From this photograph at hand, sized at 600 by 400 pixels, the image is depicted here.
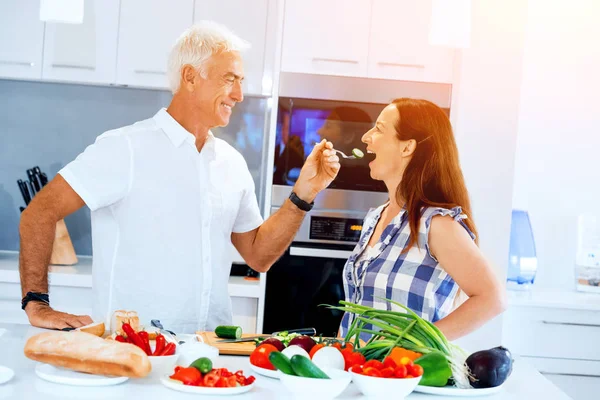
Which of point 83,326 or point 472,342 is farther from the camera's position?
point 472,342

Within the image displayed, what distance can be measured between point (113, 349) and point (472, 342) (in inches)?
87.9

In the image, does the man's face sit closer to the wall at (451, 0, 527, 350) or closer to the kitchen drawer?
the wall at (451, 0, 527, 350)

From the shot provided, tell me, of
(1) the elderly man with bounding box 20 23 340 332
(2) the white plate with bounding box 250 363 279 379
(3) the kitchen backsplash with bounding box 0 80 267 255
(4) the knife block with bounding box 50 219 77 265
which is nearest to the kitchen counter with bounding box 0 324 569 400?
(2) the white plate with bounding box 250 363 279 379

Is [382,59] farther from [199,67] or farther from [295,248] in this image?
[199,67]

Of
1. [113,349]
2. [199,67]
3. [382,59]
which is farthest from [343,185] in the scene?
[113,349]

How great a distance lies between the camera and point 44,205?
231cm

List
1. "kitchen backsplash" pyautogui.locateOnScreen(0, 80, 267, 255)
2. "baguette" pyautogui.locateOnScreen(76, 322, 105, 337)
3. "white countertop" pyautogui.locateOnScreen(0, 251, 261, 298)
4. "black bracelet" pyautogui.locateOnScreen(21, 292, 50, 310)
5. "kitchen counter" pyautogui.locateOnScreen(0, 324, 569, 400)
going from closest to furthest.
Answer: "kitchen counter" pyautogui.locateOnScreen(0, 324, 569, 400) → "baguette" pyautogui.locateOnScreen(76, 322, 105, 337) → "black bracelet" pyautogui.locateOnScreen(21, 292, 50, 310) → "white countertop" pyautogui.locateOnScreen(0, 251, 261, 298) → "kitchen backsplash" pyautogui.locateOnScreen(0, 80, 267, 255)

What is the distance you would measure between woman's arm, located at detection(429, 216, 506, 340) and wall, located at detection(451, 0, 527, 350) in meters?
1.31

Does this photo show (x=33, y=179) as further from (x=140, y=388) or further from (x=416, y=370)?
(x=416, y=370)

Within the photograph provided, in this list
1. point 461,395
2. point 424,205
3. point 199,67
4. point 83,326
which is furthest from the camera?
point 199,67

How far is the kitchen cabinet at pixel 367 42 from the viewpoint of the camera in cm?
355

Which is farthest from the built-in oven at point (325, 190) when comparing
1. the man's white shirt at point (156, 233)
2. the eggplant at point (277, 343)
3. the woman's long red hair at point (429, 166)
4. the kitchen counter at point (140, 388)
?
the eggplant at point (277, 343)

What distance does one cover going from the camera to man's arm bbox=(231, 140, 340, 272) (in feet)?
8.23

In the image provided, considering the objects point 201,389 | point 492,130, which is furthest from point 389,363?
point 492,130
